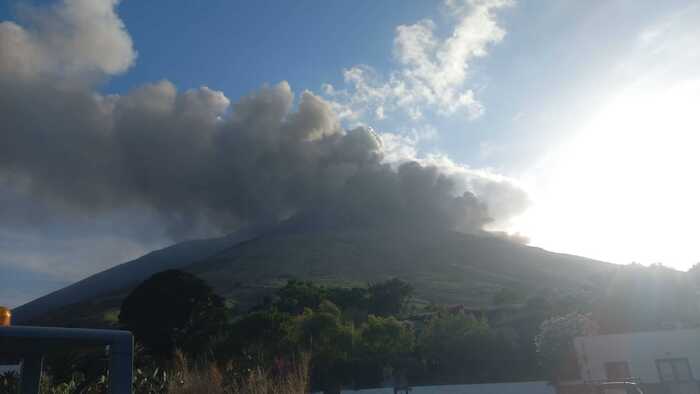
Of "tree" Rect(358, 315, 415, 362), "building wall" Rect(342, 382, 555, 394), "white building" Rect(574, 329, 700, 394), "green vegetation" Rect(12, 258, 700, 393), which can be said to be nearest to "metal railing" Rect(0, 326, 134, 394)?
"building wall" Rect(342, 382, 555, 394)

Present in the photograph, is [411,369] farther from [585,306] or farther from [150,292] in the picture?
[150,292]

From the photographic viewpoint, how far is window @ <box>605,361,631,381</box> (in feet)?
80.2

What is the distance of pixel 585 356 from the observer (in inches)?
1034

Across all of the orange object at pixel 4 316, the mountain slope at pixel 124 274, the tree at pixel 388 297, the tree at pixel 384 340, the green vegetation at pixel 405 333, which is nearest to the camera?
the orange object at pixel 4 316

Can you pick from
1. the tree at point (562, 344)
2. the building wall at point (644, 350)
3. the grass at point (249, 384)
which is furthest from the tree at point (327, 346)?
the grass at point (249, 384)

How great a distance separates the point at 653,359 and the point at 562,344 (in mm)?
6563

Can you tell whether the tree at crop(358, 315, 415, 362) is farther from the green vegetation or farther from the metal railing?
the metal railing

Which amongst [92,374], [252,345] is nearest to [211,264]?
[252,345]

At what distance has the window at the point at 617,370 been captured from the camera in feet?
80.2

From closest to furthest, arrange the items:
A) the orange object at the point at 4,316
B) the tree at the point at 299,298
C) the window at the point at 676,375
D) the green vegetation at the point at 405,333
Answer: the orange object at the point at 4,316, the window at the point at 676,375, the green vegetation at the point at 405,333, the tree at the point at 299,298

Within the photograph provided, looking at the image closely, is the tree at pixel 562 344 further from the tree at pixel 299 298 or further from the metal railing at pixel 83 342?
the metal railing at pixel 83 342

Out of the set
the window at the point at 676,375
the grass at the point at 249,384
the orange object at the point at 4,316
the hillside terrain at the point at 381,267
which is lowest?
the window at the point at 676,375

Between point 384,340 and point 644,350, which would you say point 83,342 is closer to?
point 644,350

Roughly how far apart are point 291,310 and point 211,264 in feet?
239
